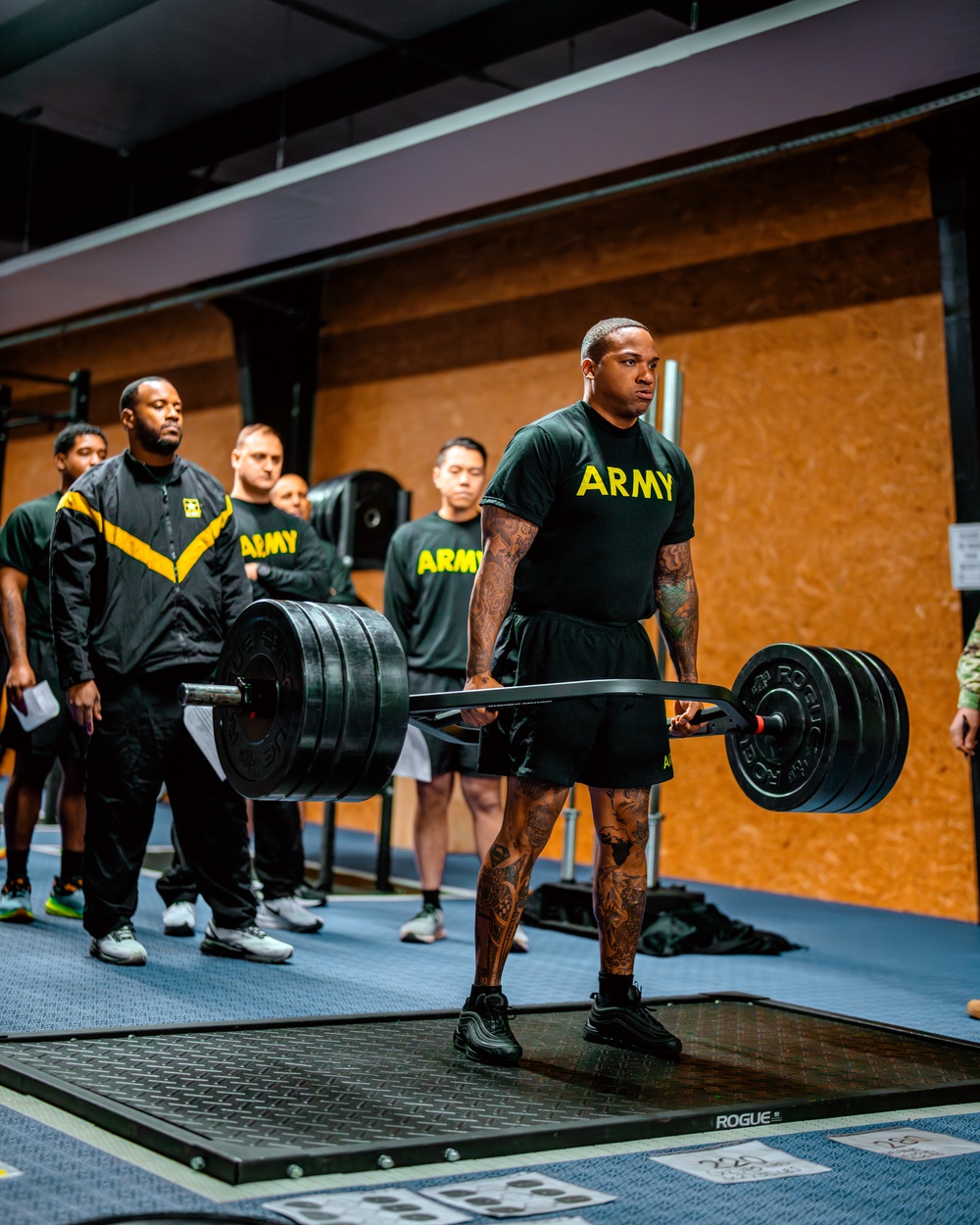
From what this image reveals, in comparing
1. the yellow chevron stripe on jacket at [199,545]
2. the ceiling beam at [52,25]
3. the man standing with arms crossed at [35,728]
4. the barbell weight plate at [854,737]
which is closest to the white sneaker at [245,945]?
the man standing with arms crossed at [35,728]

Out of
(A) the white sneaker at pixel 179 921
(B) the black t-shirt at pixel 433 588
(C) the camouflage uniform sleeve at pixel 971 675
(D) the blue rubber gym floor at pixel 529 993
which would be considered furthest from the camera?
(B) the black t-shirt at pixel 433 588

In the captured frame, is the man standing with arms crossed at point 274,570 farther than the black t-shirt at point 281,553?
No

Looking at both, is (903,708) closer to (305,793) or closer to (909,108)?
(305,793)

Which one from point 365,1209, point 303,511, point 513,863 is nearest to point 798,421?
point 303,511

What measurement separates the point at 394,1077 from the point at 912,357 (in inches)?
162

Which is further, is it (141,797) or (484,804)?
(484,804)

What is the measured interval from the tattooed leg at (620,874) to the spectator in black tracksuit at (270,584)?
5.30 feet

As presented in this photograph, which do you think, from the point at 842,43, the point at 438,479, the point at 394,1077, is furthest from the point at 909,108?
the point at 394,1077

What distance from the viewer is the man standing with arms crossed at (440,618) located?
4016 millimetres

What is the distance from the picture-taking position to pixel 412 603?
419 centimetres

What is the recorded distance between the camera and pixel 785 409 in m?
5.83

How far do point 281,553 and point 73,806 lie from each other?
1022mm

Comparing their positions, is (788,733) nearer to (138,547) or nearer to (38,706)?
(138,547)

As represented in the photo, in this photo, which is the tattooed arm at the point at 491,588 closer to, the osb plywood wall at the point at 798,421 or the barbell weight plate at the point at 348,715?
the barbell weight plate at the point at 348,715
